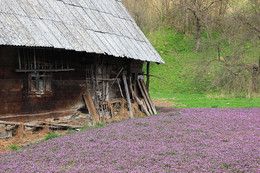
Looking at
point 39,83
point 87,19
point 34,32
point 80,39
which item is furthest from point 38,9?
point 39,83

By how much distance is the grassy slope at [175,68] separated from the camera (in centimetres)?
2891

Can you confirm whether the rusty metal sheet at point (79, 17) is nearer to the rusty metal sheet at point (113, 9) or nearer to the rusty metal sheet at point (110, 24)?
the rusty metal sheet at point (110, 24)

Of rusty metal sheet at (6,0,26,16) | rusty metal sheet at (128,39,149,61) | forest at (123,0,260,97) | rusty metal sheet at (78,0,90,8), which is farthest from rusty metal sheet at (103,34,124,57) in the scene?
forest at (123,0,260,97)

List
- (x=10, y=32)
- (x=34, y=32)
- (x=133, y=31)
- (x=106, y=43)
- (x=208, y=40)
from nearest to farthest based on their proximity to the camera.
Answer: (x=10, y=32) < (x=34, y=32) < (x=106, y=43) < (x=133, y=31) < (x=208, y=40)

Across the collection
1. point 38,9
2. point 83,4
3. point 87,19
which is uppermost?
point 83,4

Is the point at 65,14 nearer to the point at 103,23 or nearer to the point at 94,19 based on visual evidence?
the point at 94,19

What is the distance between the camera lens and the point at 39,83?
372 inches

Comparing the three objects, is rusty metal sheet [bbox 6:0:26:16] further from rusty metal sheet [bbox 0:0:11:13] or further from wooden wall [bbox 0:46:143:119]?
wooden wall [bbox 0:46:143:119]

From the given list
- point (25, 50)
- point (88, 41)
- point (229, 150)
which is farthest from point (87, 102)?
Result: point (229, 150)

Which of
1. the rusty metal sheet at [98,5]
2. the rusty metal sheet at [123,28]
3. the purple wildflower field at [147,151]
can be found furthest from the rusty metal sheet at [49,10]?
the purple wildflower field at [147,151]

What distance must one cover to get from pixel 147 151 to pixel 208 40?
2668 centimetres

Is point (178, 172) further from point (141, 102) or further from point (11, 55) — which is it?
point (141, 102)

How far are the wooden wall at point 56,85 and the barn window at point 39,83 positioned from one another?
0.14m

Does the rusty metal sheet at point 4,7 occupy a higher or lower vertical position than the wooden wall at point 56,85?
higher
